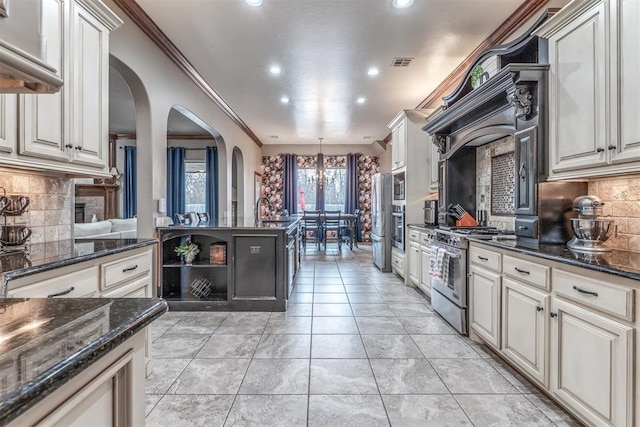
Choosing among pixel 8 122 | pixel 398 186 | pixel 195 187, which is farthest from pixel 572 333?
pixel 195 187

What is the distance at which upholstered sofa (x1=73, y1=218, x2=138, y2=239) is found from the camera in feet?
13.7

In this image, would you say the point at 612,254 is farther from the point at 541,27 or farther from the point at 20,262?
the point at 20,262

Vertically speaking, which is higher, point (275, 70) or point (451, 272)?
point (275, 70)

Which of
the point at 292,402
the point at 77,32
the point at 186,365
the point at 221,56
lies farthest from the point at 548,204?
the point at 221,56

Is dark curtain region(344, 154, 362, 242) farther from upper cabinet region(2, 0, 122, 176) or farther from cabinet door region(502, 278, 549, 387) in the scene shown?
upper cabinet region(2, 0, 122, 176)

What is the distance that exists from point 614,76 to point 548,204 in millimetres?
861

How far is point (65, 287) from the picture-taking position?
62.8 inches

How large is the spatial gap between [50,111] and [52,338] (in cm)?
179

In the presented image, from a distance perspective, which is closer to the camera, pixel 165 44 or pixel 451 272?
pixel 451 272

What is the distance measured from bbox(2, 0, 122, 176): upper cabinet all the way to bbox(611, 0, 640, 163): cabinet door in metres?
3.05

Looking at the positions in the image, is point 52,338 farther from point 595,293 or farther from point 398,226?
point 398,226

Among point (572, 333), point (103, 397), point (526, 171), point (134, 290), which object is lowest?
point (572, 333)

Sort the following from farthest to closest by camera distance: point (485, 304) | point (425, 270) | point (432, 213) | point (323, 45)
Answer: point (432, 213)
point (425, 270)
point (323, 45)
point (485, 304)

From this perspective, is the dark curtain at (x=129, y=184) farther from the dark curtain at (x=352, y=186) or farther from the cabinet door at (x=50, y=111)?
the cabinet door at (x=50, y=111)
